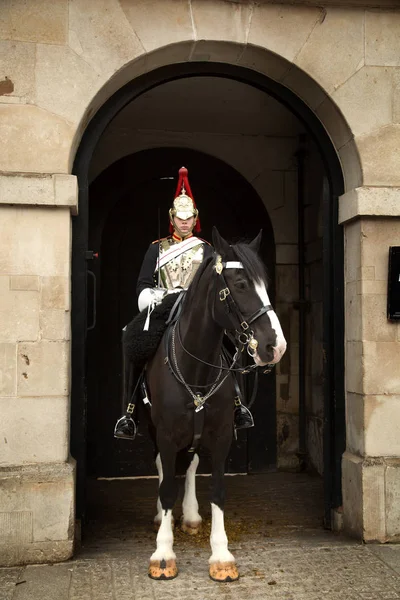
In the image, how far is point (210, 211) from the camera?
790 centimetres

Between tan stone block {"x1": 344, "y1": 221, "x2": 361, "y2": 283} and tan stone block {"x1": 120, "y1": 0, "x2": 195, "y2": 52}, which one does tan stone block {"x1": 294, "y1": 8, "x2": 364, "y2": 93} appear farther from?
tan stone block {"x1": 344, "y1": 221, "x2": 361, "y2": 283}

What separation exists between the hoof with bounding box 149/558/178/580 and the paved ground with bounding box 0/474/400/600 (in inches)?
1.9

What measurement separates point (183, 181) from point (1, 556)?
3.12 meters

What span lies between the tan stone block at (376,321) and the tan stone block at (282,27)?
200 centimetres

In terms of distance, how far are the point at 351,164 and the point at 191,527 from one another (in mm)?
3244

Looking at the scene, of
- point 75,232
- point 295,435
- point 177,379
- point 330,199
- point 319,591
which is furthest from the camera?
point 295,435

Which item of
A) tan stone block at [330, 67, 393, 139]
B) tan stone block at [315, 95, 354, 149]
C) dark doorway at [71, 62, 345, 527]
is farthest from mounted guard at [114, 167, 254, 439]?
tan stone block at [330, 67, 393, 139]

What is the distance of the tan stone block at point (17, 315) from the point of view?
15.6 feet

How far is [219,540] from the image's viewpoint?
14.4 feet

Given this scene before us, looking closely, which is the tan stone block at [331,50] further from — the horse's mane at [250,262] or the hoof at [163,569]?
the hoof at [163,569]

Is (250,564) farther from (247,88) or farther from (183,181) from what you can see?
(247,88)

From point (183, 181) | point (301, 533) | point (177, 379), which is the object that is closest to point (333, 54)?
point (183, 181)

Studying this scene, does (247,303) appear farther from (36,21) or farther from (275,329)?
(36,21)

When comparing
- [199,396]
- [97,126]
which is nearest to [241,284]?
[199,396]
